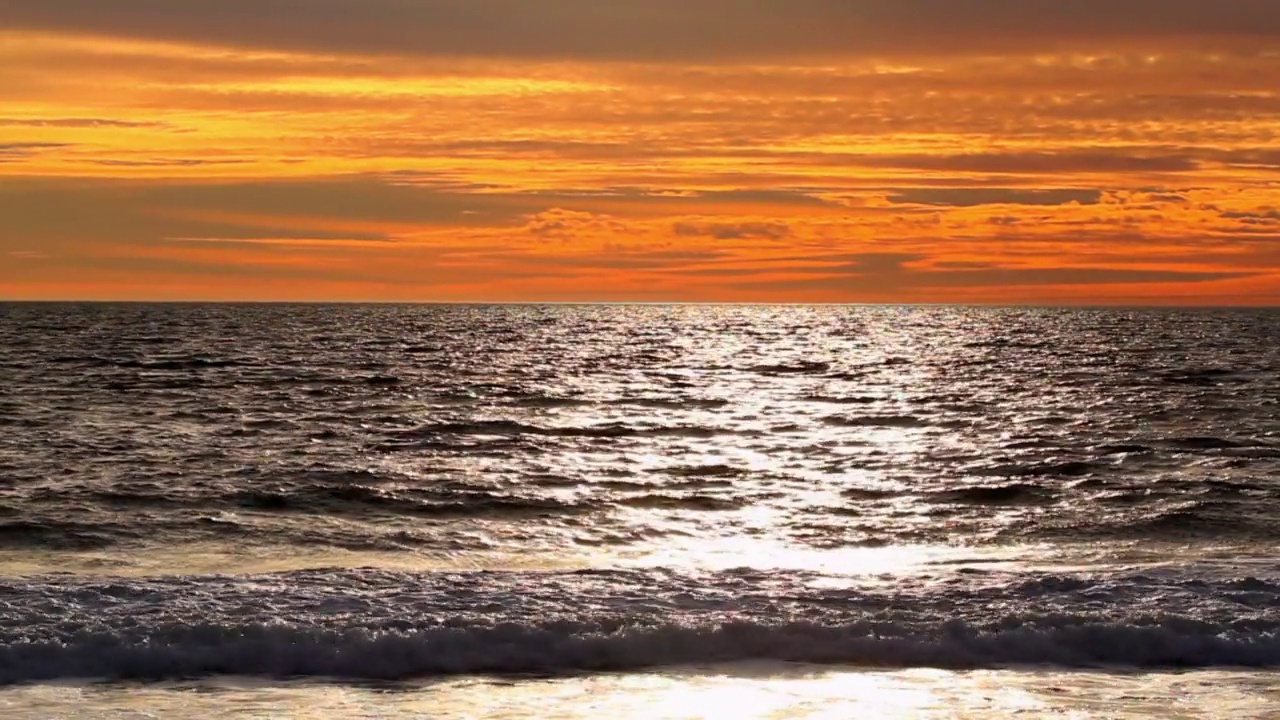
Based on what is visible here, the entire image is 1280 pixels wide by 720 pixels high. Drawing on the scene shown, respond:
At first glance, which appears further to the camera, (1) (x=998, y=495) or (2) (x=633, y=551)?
(1) (x=998, y=495)

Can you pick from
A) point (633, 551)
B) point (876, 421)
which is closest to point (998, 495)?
point (633, 551)

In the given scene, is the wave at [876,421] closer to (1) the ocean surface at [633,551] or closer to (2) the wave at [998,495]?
(1) the ocean surface at [633,551]

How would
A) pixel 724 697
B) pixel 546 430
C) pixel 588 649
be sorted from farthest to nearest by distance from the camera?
pixel 546 430, pixel 588 649, pixel 724 697

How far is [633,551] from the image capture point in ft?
70.7

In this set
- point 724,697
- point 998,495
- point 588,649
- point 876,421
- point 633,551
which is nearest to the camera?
point 724,697

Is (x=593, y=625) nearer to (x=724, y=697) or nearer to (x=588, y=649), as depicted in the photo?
(x=588, y=649)

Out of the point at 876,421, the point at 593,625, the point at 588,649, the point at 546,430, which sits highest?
the point at 593,625

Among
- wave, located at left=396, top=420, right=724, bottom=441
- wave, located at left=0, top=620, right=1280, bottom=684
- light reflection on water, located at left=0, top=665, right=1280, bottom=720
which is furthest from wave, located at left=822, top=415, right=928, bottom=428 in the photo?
light reflection on water, located at left=0, top=665, right=1280, bottom=720

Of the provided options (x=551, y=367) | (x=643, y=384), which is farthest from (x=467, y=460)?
(x=551, y=367)

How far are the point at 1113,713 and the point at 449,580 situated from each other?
835 centimetres

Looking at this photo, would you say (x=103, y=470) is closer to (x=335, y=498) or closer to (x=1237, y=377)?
(x=335, y=498)

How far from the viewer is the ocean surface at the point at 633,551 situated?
12.8 metres

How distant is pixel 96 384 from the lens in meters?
49.0

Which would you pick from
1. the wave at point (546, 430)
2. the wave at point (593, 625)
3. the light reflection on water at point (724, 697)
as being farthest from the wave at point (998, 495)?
the light reflection on water at point (724, 697)
